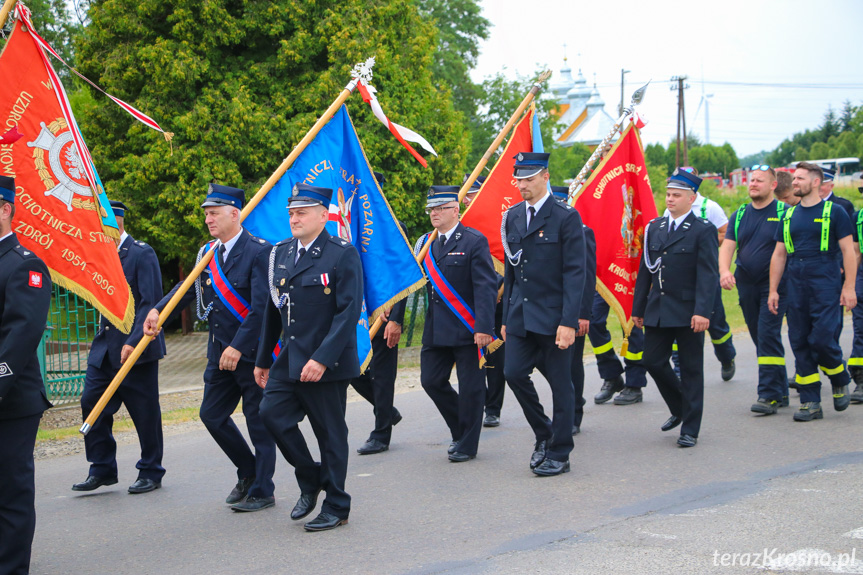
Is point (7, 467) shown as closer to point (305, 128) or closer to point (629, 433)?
point (629, 433)

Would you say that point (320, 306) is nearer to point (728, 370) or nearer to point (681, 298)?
point (681, 298)

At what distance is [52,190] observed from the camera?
19.5ft

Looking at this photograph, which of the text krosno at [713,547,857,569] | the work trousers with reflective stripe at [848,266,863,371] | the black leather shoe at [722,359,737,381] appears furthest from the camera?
the black leather shoe at [722,359,737,381]

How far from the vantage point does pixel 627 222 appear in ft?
29.4

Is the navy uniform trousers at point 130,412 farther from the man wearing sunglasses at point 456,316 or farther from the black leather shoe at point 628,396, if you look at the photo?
the black leather shoe at point 628,396

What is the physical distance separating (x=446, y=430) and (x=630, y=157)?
10.6 feet

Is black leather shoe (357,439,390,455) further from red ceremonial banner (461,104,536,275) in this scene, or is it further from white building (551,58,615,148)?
white building (551,58,615,148)

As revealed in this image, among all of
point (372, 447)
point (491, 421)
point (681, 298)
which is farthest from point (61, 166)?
point (681, 298)

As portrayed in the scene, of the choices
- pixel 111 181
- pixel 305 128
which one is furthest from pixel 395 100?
pixel 111 181

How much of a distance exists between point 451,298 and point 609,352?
2.62 meters

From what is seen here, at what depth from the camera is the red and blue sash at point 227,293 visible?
6141 mm

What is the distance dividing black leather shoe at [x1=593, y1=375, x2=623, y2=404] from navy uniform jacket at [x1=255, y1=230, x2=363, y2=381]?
4385 millimetres

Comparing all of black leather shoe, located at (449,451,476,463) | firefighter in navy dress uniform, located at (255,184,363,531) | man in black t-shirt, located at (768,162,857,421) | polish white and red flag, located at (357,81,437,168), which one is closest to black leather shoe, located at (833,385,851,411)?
man in black t-shirt, located at (768,162,857,421)

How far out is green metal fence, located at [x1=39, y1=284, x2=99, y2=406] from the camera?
10250 millimetres
